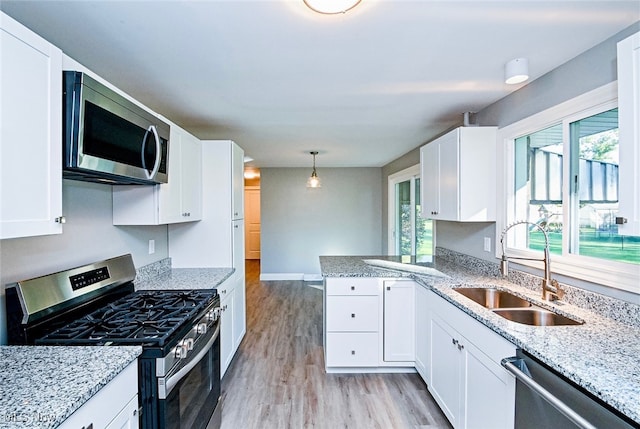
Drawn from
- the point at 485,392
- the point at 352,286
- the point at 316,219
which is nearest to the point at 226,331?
the point at 352,286

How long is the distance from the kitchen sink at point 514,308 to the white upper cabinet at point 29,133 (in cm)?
226

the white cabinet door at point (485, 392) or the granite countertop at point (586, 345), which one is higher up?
the granite countertop at point (586, 345)

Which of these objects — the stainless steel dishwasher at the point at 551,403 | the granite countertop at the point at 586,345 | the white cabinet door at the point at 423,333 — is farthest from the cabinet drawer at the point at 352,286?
the stainless steel dishwasher at the point at 551,403

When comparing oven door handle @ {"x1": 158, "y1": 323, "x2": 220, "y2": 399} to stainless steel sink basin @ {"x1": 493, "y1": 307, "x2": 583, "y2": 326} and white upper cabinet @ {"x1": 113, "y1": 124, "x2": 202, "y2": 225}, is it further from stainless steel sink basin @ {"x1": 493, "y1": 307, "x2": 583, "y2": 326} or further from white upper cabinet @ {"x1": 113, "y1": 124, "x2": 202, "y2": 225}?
stainless steel sink basin @ {"x1": 493, "y1": 307, "x2": 583, "y2": 326}

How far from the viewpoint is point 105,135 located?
155 cm

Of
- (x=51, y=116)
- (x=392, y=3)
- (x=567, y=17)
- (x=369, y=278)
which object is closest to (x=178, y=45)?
(x=51, y=116)

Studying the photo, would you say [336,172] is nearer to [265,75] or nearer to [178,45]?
[265,75]

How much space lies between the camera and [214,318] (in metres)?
2.09

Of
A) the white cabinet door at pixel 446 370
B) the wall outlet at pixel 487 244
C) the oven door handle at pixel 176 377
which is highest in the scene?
the wall outlet at pixel 487 244

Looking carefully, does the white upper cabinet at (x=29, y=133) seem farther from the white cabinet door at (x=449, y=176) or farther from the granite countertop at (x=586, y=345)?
the white cabinet door at (x=449, y=176)

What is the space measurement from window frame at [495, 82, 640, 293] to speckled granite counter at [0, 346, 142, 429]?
2248 millimetres

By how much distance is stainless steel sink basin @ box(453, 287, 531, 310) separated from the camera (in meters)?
2.20

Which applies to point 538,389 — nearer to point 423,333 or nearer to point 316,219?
point 423,333

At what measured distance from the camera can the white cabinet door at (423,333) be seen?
99.1 inches
